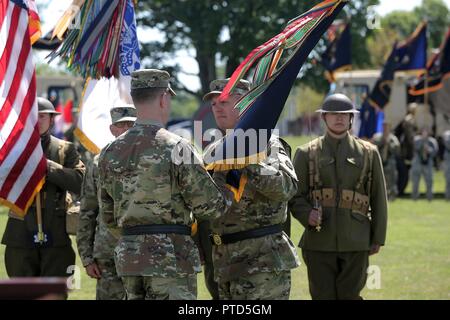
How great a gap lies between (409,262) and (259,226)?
6.89 metres

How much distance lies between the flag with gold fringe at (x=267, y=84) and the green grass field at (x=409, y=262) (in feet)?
13.3

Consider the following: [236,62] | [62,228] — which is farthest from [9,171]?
[236,62]

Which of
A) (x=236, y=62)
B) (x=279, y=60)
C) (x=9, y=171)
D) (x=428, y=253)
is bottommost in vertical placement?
(x=428, y=253)

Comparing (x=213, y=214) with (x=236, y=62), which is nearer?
(x=213, y=214)

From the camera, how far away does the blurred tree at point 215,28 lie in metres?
36.3

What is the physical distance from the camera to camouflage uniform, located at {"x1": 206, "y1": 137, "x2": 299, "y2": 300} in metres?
6.34

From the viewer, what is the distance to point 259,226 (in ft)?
21.1

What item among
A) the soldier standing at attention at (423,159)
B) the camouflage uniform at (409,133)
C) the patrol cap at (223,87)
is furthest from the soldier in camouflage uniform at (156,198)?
the camouflage uniform at (409,133)

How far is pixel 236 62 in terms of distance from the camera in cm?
3659

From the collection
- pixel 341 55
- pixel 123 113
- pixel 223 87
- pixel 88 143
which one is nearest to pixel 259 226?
pixel 223 87

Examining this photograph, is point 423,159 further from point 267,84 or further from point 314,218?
point 267,84

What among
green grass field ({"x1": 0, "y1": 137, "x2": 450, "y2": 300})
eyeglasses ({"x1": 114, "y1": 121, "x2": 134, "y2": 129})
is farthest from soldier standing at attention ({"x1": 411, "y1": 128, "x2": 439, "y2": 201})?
eyeglasses ({"x1": 114, "y1": 121, "x2": 134, "y2": 129})
